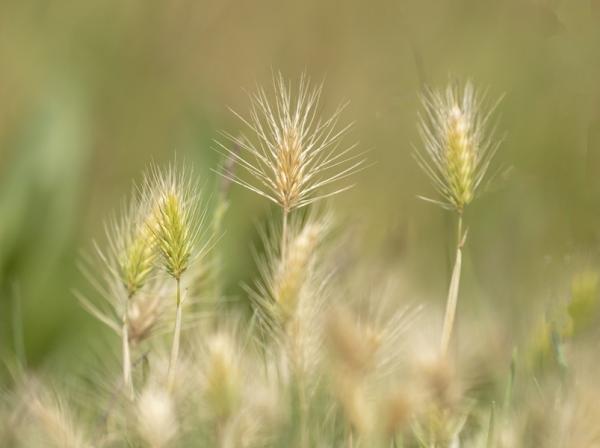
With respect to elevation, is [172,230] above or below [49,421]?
above

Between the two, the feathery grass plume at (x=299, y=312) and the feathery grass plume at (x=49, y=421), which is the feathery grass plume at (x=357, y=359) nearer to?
the feathery grass plume at (x=299, y=312)

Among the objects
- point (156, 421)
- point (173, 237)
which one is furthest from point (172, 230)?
point (156, 421)

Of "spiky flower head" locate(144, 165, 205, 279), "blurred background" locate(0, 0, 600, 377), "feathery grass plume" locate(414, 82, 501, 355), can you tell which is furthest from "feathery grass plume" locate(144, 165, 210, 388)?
"blurred background" locate(0, 0, 600, 377)

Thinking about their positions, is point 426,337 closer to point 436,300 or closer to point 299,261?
point 299,261

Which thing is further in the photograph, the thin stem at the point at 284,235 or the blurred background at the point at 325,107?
the blurred background at the point at 325,107

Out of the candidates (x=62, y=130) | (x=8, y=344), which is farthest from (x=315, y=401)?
(x=62, y=130)

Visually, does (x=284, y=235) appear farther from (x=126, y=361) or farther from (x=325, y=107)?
(x=325, y=107)

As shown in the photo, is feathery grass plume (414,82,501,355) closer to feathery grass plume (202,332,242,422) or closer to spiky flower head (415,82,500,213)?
spiky flower head (415,82,500,213)

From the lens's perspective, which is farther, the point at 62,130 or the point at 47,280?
the point at 62,130

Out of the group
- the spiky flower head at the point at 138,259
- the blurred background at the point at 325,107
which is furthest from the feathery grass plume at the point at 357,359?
the blurred background at the point at 325,107
